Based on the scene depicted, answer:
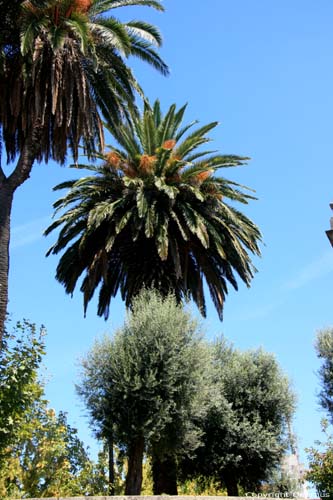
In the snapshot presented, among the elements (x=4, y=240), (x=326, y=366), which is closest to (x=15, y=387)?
(x=4, y=240)

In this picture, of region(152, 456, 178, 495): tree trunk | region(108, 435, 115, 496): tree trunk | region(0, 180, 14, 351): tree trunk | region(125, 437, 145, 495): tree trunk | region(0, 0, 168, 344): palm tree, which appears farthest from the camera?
region(152, 456, 178, 495): tree trunk

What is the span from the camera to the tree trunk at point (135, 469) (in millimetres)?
15852

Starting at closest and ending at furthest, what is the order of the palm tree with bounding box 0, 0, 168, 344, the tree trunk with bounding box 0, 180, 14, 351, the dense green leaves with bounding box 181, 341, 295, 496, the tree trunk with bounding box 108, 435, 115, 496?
the tree trunk with bounding box 0, 180, 14, 351
the palm tree with bounding box 0, 0, 168, 344
the tree trunk with bounding box 108, 435, 115, 496
the dense green leaves with bounding box 181, 341, 295, 496

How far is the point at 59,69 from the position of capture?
1568cm

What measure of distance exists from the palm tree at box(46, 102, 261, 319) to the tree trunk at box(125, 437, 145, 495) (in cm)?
599

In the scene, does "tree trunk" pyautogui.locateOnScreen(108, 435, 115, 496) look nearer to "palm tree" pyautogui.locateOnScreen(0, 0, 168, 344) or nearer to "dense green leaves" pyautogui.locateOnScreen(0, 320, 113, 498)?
"dense green leaves" pyautogui.locateOnScreen(0, 320, 113, 498)

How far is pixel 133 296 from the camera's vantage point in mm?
21391

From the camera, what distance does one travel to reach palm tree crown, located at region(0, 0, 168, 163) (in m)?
15.2

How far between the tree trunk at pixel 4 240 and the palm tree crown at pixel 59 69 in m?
1.88

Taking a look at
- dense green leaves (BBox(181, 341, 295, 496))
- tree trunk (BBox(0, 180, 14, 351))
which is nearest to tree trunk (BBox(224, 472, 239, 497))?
dense green leaves (BBox(181, 341, 295, 496))

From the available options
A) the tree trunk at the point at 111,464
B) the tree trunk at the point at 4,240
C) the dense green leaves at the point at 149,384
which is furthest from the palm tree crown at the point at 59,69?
the tree trunk at the point at 111,464

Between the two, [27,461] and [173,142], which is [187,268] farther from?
[27,461]

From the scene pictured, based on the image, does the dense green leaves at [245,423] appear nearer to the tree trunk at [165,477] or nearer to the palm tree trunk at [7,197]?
the tree trunk at [165,477]

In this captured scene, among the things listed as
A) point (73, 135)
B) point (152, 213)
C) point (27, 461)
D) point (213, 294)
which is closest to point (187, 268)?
point (213, 294)
